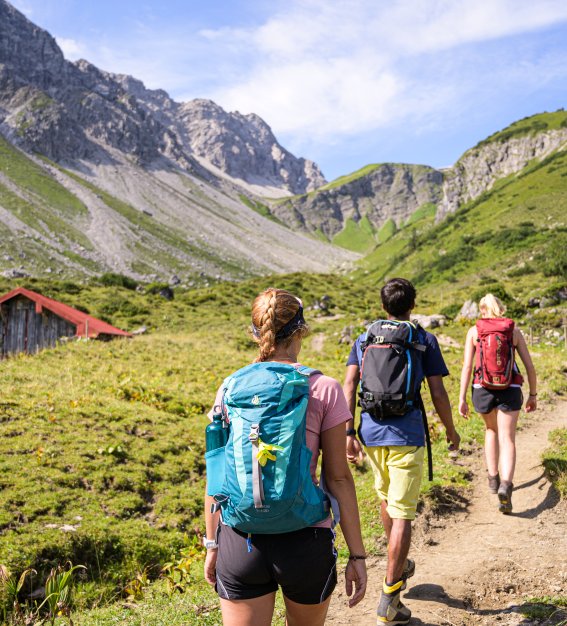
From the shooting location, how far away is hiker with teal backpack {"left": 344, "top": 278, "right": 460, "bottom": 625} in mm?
4285

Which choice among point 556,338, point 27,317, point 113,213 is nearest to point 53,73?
point 113,213

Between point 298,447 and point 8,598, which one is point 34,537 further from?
point 298,447

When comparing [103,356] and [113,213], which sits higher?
[113,213]

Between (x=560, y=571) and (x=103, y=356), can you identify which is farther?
(x=103, y=356)

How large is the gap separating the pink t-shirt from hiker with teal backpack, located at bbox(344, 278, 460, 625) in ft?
4.92

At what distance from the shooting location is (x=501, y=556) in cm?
540

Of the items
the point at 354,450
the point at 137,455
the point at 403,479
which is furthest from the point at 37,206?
the point at 403,479

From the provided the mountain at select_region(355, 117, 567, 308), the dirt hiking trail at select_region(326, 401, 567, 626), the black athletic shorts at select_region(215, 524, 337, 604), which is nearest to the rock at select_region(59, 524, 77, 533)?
the dirt hiking trail at select_region(326, 401, 567, 626)

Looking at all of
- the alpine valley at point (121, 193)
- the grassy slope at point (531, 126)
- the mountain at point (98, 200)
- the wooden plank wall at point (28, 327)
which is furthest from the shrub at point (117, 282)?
the grassy slope at point (531, 126)

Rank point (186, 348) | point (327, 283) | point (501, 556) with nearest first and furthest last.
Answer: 1. point (501, 556)
2. point (186, 348)
3. point (327, 283)

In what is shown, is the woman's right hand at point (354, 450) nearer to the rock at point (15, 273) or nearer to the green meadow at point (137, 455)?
the green meadow at point (137, 455)

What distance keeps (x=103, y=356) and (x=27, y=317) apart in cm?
917

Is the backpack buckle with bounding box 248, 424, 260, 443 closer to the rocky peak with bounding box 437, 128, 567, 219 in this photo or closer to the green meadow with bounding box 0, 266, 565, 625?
the green meadow with bounding box 0, 266, 565, 625

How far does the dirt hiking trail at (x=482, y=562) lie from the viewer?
4.54 meters
